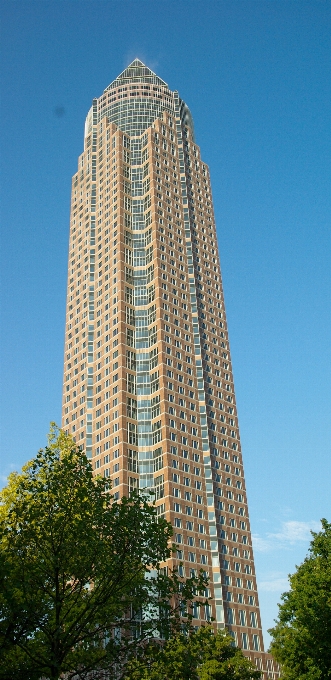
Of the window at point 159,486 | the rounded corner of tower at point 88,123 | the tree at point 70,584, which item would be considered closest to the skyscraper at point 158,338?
the window at point 159,486

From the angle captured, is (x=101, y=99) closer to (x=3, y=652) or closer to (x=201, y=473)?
(x=201, y=473)

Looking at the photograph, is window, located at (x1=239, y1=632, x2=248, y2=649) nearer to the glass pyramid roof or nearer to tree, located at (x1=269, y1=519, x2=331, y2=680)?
tree, located at (x1=269, y1=519, x2=331, y2=680)

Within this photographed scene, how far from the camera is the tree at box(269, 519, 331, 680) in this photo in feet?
164

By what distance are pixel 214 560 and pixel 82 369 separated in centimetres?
3901

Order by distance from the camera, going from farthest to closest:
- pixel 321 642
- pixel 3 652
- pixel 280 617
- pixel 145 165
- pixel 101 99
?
pixel 101 99
pixel 145 165
pixel 280 617
pixel 321 642
pixel 3 652

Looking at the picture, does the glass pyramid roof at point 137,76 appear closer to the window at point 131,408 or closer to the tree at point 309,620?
the window at point 131,408

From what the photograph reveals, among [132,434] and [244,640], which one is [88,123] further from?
[244,640]

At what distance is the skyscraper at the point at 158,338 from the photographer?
301ft

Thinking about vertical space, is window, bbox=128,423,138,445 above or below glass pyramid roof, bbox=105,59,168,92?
below

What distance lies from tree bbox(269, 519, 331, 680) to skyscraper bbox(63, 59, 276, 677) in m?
24.9

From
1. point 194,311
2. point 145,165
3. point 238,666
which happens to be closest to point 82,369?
point 194,311

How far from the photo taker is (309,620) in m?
50.1

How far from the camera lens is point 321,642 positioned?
49.2 metres

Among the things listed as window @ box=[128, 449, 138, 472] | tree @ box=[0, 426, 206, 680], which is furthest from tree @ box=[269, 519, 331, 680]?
window @ box=[128, 449, 138, 472]
